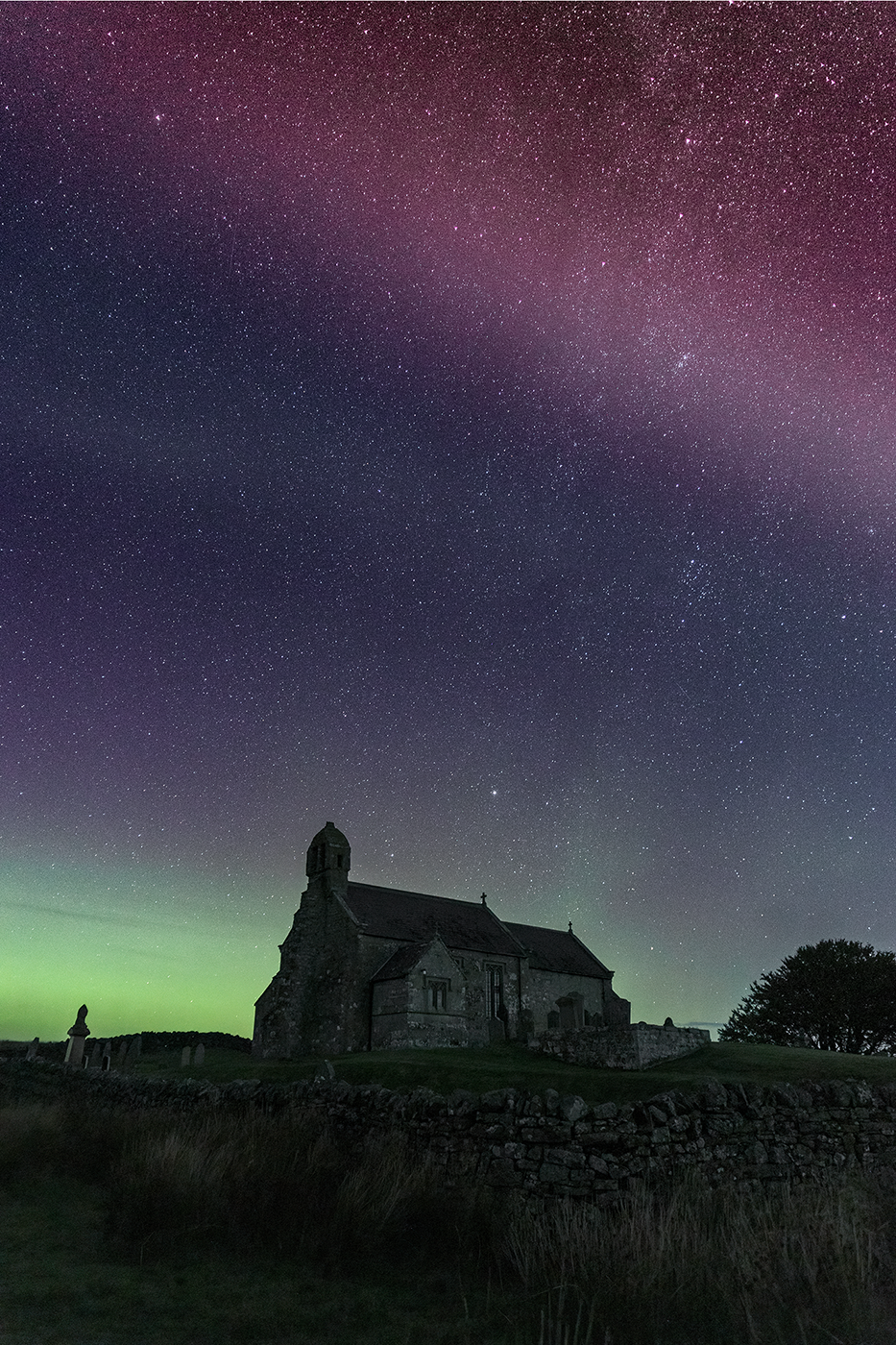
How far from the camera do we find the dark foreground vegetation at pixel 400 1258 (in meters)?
6.23

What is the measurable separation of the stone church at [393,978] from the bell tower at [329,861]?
55 mm

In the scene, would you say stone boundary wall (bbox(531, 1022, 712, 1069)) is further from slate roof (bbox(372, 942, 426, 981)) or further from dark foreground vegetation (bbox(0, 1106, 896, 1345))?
dark foreground vegetation (bbox(0, 1106, 896, 1345))

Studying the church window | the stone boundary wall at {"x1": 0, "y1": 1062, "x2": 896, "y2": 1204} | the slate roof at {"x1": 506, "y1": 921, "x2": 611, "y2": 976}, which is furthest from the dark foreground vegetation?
the slate roof at {"x1": 506, "y1": 921, "x2": 611, "y2": 976}

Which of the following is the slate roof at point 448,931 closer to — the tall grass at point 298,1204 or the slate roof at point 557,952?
the slate roof at point 557,952

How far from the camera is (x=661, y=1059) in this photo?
2900cm

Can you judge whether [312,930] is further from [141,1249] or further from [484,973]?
[141,1249]

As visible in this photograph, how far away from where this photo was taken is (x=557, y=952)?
166 ft

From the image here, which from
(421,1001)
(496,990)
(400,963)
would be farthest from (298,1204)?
(496,990)

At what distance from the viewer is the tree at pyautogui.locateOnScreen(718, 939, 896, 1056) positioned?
1836 inches

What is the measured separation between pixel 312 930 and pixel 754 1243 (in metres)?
36.3

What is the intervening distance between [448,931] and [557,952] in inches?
422

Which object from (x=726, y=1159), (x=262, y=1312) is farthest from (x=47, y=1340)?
(x=726, y=1159)

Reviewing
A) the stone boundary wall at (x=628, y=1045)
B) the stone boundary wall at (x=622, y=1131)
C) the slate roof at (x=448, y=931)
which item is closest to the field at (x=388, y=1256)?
the stone boundary wall at (x=622, y=1131)

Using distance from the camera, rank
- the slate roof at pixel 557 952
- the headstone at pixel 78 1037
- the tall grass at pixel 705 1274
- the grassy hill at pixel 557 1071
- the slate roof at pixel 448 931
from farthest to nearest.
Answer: the slate roof at pixel 557 952
the slate roof at pixel 448 931
the headstone at pixel 78 1037
the grassy hill at pixel 557 1071
the tall grass at pixel 705 1274
